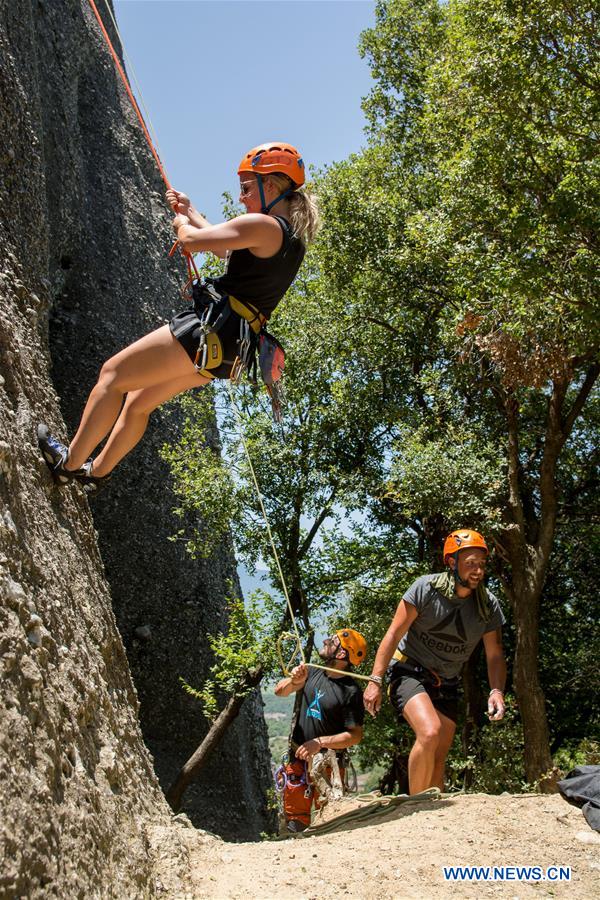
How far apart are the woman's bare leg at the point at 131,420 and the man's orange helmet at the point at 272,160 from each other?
117 centimetres

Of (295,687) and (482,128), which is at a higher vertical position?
(482,128)

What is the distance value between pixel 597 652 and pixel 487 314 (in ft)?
18.2

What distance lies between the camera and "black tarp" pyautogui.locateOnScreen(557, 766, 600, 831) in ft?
15.0

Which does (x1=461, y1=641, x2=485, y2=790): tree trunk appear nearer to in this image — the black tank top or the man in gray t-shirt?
the man in gray t-shirt

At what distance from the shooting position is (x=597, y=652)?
12.2 m

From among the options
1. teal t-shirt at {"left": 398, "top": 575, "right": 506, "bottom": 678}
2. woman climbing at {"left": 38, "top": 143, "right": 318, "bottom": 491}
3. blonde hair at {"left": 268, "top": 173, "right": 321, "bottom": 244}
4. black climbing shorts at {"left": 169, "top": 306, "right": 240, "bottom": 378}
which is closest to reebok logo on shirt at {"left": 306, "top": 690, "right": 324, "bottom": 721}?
teal t-shirt at {"left": 398, "top": 575, "right": 506, "bottom": 678}

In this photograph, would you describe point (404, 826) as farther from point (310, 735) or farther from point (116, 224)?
point (116, 224)

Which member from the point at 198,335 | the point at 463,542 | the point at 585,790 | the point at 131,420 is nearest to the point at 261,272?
the point at 198,335

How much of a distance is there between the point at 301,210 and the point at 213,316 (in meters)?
0.77

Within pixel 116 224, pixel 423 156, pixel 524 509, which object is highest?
pixel 116 224

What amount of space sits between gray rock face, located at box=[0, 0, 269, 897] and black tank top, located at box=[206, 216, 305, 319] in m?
1.28

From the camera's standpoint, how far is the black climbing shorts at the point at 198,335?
4504 mm

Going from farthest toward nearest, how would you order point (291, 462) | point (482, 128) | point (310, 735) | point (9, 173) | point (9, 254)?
point (291, 462) → point (482, 128) → point (9, 173) → point (310, 735) → point (9, 254)

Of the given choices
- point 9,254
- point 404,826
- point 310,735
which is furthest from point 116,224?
point 404,826
